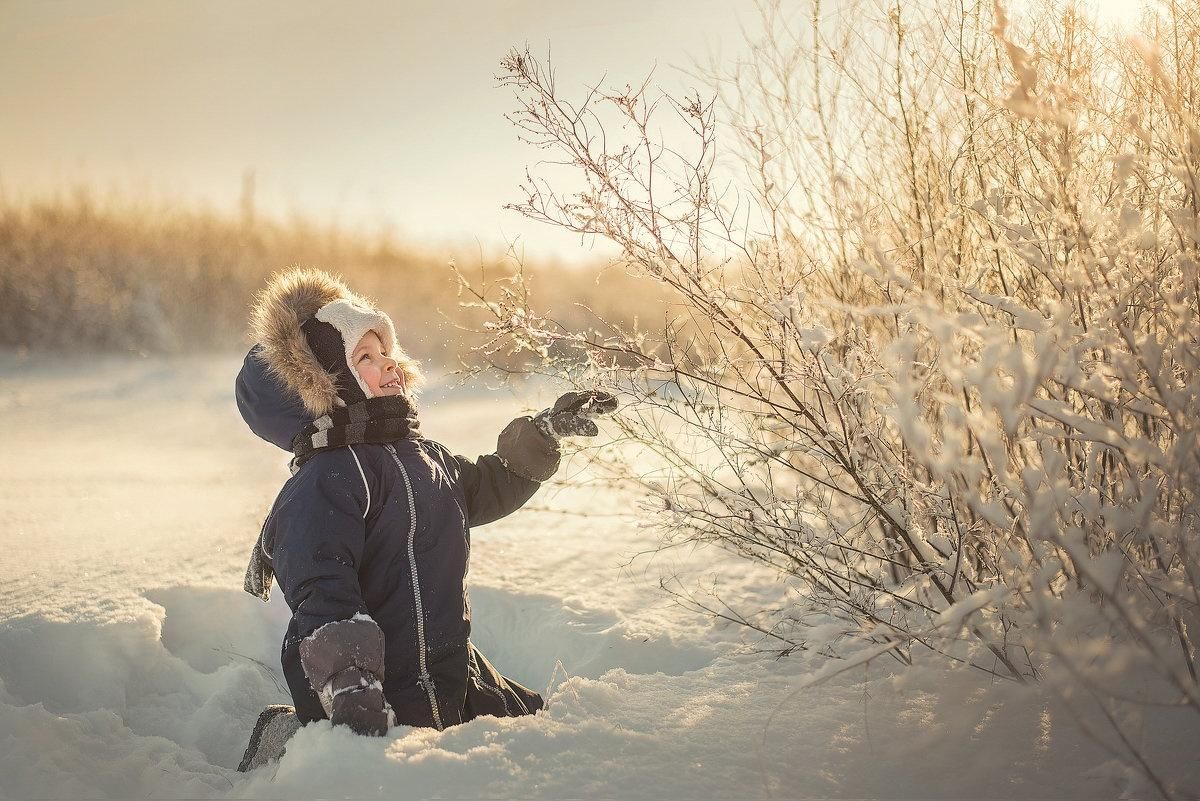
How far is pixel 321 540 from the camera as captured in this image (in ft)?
5.64

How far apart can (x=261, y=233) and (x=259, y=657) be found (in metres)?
8.22

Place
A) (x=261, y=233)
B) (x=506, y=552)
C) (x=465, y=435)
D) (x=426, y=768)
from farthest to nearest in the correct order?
1. (x=261, y=233)
2. (x=465, y=435)
3. (x=506, y=552)
4. (x=426, y=768)

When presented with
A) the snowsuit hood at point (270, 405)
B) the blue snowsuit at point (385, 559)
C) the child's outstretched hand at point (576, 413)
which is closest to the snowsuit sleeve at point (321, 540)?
the blue snowsuit at point (385, 559)

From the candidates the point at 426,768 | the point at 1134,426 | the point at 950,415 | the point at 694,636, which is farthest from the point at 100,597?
the point at 1134,426

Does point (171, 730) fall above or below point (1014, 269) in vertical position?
below

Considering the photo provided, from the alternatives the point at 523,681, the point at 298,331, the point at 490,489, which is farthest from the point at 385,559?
the point at 523,681

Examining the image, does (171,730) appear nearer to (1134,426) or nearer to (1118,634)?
(1118,634)

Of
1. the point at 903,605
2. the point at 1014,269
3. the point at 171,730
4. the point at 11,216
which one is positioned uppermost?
the point at 11,216

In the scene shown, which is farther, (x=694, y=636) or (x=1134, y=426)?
(x=694, y=636)

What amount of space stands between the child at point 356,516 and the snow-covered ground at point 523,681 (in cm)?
26

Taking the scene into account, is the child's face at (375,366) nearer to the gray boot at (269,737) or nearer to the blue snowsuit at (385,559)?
the blue snowsuit at (385,559)

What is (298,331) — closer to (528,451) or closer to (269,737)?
(528,451)

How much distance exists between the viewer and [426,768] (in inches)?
52.9

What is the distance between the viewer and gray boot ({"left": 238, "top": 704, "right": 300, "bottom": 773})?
1.82 m
